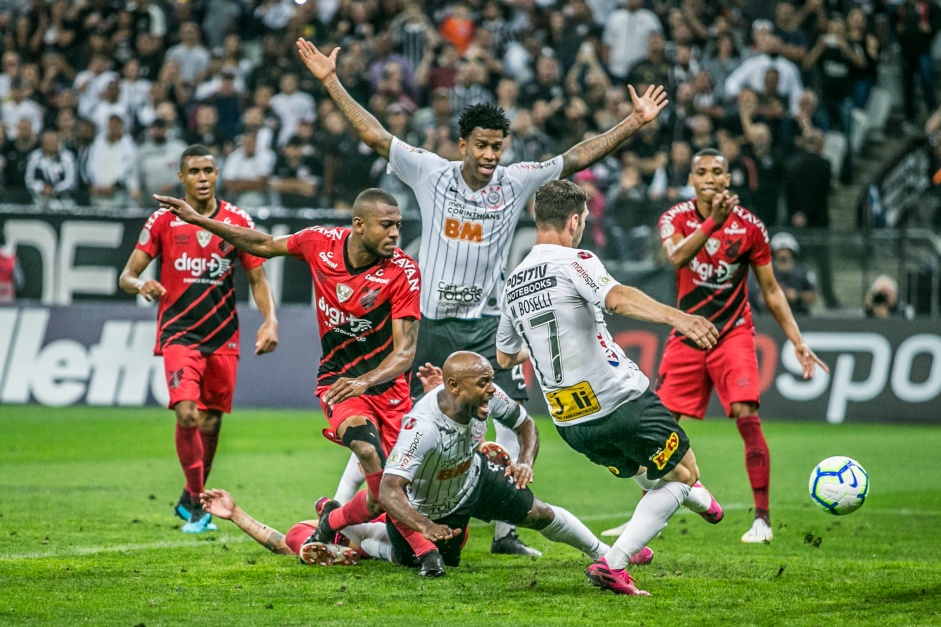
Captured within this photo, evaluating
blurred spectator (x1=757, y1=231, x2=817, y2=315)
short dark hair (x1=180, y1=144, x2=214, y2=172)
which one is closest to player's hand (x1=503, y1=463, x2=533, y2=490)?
short dark hair (x1=180, y1=144, x2=214, y2=172)

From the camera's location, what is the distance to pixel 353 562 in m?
7.79

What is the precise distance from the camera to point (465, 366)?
7129mm

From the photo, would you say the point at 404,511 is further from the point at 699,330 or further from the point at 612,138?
the point at 612,138

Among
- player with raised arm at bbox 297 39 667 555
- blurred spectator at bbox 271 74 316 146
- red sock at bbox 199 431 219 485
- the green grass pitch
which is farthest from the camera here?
blurred spectator at bbox 271 74 316 146

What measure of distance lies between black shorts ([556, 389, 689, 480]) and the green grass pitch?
0.73m

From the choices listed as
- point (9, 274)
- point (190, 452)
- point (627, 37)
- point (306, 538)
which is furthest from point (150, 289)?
point (627, 37)

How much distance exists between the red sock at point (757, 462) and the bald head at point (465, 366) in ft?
9.93

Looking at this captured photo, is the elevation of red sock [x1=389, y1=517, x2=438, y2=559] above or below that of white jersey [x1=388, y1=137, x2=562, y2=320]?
below

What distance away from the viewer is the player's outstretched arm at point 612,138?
8.72 metres

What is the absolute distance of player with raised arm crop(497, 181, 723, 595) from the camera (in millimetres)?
6852

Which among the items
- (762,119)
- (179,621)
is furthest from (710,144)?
(179,621)

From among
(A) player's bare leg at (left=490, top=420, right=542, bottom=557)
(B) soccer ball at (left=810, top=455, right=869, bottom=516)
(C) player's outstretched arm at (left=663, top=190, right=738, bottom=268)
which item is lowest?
(A) player's bare leg at (left=490, top=420, right=542, bottom=557)

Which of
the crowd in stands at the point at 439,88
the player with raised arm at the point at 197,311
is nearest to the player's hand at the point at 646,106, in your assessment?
the player with raised arm at the point at 197,311

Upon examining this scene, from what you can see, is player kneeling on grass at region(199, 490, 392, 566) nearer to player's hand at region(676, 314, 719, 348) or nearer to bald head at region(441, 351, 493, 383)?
bald head at region(441, 351, 493, 383)
